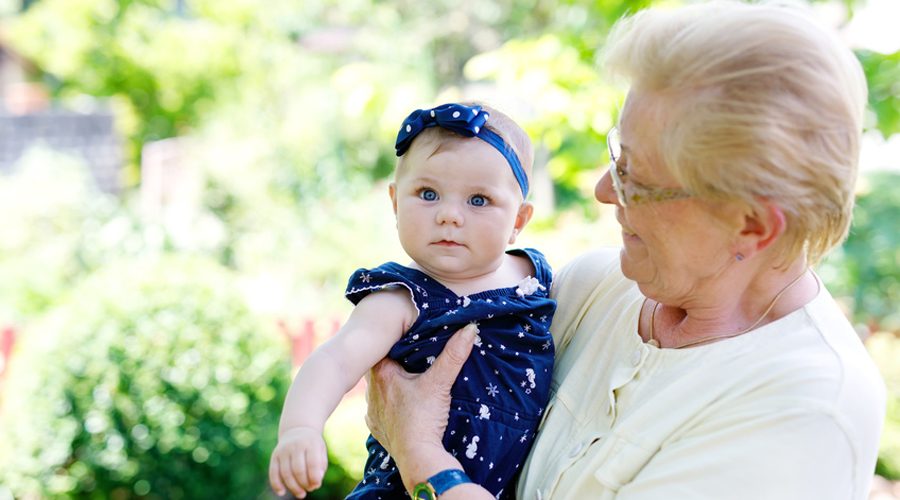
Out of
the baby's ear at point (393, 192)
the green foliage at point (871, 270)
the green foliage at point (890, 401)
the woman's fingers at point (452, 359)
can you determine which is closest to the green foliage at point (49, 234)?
the baby's ear at point (393, 192)

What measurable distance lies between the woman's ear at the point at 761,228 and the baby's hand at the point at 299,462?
94 centimetres

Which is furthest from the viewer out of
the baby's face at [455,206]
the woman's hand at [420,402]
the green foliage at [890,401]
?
the green foliage at [890,401]

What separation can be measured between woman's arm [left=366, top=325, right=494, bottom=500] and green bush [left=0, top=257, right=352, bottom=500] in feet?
8.97

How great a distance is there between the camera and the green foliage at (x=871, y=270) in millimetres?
6949

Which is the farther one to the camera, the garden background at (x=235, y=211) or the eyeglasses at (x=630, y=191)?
the garden background at (x=235, y=211)

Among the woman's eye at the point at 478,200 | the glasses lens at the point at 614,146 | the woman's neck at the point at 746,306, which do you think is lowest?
the woman's neck at the point at 746,306

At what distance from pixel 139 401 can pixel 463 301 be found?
2.98m

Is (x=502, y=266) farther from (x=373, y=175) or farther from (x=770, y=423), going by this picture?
(x=373, y=175)

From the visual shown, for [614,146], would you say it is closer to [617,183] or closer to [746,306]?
Result: [617,183]

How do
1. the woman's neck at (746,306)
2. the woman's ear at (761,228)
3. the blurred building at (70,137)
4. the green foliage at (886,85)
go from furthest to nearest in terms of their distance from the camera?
the blurred building at (70,137) < the green foliage at (886,85) < the woman's neck at (746,306) < the woman's ear at (761,228)

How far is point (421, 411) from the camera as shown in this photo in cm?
167

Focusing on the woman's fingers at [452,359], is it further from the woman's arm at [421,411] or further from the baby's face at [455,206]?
the baby's face at [455,206]

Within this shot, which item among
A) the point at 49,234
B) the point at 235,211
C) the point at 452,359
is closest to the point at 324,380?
the point at 452,359

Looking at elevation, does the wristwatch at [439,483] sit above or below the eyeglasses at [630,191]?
below
